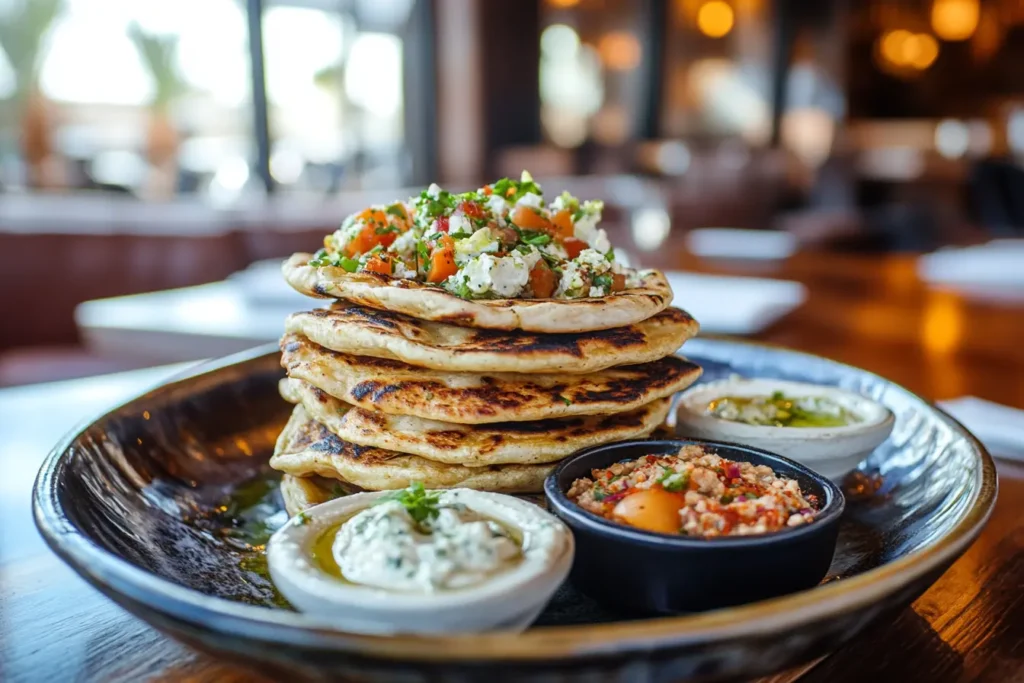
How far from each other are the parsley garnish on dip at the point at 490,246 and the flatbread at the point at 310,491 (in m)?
0.38

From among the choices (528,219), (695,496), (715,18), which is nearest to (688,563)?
(695,496)

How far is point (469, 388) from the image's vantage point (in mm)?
1379

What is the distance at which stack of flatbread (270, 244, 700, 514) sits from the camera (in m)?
1.34

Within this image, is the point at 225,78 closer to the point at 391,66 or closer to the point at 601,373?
the point at 391,66

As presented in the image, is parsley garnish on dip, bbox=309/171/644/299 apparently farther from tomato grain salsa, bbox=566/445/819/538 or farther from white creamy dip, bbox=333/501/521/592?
white creamy dip, bbox=333/501/521/592

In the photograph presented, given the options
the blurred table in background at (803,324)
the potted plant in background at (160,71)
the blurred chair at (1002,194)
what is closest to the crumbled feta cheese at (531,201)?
the blurred table in background at (803,324)

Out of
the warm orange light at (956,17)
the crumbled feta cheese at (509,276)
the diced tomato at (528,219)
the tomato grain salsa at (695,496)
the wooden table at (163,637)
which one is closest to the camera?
the wooden table at (163,637)

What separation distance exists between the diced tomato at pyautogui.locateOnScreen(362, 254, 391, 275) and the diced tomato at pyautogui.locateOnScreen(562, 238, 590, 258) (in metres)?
Answer: 0.35

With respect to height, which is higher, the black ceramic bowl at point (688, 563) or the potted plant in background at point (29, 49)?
the potted plant in background at point (29, 49)

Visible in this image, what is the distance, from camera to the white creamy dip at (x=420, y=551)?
0.99m

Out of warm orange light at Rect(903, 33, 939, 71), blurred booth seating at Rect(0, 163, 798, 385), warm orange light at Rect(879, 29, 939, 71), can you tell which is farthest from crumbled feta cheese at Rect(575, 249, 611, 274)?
warm orange light at Rect(903, 33, 939, 71)

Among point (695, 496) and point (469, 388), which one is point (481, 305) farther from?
point (695, 496)

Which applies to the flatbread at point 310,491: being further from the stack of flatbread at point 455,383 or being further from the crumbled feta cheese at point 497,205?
the crumbled feta cheese at point 497,205

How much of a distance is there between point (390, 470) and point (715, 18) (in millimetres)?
17048
